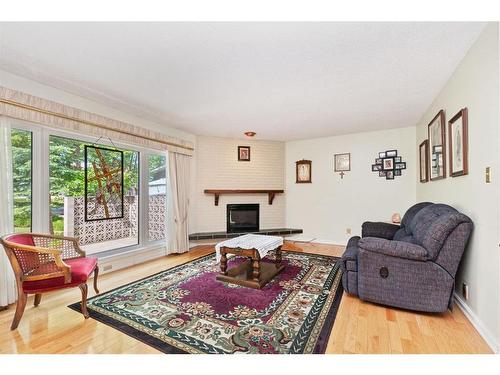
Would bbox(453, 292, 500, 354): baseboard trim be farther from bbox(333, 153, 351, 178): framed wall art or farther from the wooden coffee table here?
bbox(333, 153, 351, 178): framed wall art

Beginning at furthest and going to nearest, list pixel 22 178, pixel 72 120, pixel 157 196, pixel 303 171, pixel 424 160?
pixel 303 171 < pixel 157 196 < pixel 424 160 < pixel 72 120 < pixel 22 178

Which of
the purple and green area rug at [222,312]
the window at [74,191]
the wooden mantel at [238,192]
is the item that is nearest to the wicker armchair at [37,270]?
the purple and green area rug at [222,312]

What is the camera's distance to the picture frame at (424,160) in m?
3.43

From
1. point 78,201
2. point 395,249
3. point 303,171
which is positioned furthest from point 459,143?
point 78,201

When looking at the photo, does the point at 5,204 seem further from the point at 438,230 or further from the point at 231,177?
the point at 438,230

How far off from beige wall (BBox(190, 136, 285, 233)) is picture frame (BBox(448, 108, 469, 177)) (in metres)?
3.36

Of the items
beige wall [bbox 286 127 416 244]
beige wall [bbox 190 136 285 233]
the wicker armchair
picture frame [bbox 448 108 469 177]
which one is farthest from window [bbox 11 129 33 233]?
beige wall [bbox 286 127 416 244]

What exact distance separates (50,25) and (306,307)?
3.09 metres

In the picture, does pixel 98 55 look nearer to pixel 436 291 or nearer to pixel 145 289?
pixel 145 289

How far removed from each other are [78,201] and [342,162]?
4699mm

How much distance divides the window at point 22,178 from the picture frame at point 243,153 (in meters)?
3.43

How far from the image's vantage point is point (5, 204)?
7.36 ft

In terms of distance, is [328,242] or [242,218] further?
[242,218]
